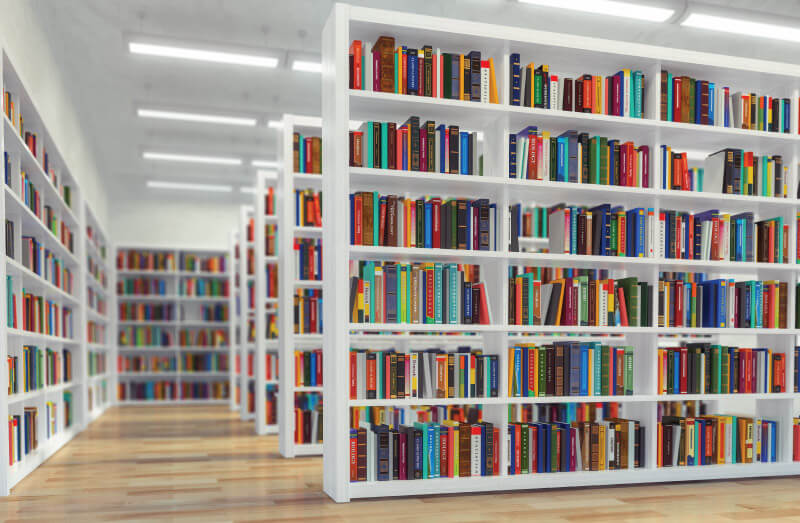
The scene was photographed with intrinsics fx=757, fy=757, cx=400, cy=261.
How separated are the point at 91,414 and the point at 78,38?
4.04 meters

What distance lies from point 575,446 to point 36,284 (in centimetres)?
389

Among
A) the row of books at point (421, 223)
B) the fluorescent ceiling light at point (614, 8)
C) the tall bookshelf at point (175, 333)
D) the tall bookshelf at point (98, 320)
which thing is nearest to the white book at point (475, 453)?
the row of books at point (421, 223)

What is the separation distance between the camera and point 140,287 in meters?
11.1

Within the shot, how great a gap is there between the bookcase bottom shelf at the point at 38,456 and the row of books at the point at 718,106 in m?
4.31

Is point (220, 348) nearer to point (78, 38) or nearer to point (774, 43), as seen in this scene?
point (78, 38)

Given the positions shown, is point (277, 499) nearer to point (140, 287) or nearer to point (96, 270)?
point (96, 270)

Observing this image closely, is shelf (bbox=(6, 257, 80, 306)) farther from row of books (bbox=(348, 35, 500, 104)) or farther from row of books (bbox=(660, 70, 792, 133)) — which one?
row of books (bbox=(660, 70, 792, 133))

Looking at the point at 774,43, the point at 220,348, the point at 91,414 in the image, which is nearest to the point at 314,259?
the point at 91,414

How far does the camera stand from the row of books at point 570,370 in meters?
4.10

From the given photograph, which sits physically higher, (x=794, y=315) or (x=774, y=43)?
(x=774, y=43)

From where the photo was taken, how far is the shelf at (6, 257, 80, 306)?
177 inches

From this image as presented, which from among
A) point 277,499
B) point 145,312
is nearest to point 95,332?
point 145,312

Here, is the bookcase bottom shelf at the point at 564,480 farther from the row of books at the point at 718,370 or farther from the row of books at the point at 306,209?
the row of books at the point at 306,209

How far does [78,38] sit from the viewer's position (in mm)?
6633
